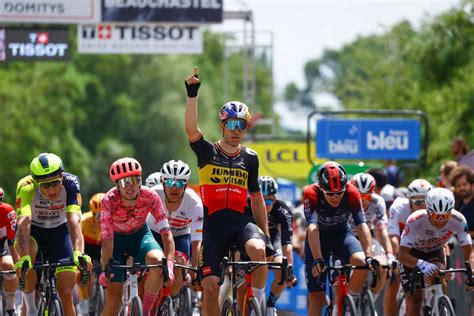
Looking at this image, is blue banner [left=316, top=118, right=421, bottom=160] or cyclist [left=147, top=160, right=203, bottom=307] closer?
cyclist [left=147, top=160, right=203, bottom=307]

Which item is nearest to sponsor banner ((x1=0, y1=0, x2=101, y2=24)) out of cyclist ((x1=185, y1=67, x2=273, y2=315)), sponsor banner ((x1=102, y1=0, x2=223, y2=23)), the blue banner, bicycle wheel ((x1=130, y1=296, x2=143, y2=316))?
sponsor banner ((x1=102, y1=0, x2=223, y2=23))

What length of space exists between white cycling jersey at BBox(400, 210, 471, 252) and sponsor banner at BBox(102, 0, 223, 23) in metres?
15.1

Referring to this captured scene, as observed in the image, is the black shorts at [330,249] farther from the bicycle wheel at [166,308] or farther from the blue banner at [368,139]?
the blue banner at [368,139]

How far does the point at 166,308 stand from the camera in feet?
46.3

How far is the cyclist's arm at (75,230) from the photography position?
13719mm

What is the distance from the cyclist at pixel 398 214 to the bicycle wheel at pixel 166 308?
122 inches

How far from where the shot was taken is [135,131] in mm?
66438

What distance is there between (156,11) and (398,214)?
13684 millimetres

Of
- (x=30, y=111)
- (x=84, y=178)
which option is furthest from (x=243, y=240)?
(x=84, y=178)

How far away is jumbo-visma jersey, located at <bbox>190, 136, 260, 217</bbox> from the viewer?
13.4 meters

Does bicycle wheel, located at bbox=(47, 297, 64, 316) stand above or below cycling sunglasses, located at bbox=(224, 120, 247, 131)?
below

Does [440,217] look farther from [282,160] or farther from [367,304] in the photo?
[282,160]

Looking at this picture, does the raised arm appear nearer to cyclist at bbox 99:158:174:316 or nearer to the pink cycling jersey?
cyclist at bbox 99:158:174:316

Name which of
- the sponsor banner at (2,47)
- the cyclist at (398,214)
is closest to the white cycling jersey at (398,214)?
the cyclist at (398,214)
